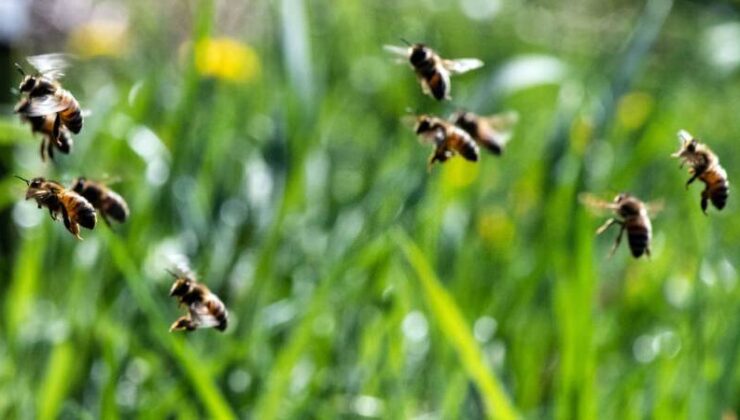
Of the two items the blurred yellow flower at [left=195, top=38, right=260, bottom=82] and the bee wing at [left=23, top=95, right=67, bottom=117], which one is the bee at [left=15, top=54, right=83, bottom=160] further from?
the blurred yellow flower at [left=195, top=38, right=260, bottom=82]

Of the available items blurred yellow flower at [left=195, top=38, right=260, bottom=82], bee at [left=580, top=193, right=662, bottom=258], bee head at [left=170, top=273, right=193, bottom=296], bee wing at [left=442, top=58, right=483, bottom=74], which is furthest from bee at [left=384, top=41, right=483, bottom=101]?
blurred yellow flower at [left=195, top=38, right=260, bottom=82]

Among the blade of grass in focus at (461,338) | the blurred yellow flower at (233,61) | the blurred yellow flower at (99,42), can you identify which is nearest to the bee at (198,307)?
the blade of grass in focus at (461,338)

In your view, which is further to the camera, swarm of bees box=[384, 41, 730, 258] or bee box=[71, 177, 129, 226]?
bee box=[71, 177, 129, 226]

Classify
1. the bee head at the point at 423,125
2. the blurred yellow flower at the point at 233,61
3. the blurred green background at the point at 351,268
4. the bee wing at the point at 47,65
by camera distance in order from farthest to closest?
1. the blurred yellow flower at the point at 233,61
2. the blurred green background at the point at 351,268
3. the bee head at the point at 423,125
4. the bee wing at the point at 47,65

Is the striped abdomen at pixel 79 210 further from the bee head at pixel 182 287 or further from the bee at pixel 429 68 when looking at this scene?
the bee at pixel 429 68

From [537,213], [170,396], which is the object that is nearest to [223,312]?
[170,396]

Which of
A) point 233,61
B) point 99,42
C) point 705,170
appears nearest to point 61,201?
point 705,170

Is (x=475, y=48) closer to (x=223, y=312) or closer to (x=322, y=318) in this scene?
(x=322, y=318)
